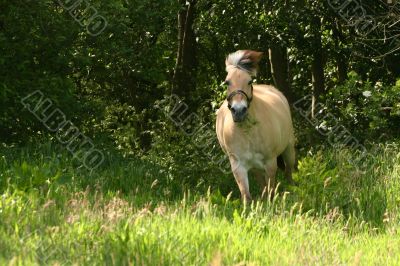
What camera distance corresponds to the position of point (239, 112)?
8555mm

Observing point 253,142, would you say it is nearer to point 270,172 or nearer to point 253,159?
point 253,159

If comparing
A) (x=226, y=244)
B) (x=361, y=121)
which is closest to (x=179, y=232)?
(x=226, y=244)

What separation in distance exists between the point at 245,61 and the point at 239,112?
2.68 feet

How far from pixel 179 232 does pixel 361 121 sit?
794 centimetres

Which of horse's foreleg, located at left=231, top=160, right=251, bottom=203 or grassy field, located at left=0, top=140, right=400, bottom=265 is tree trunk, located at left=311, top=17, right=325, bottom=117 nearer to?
grassy field, located at left=0, top=140, right=400, bottom=265

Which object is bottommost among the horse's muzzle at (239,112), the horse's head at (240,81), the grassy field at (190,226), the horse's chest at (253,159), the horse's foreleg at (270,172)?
the grassy field at (190,226)

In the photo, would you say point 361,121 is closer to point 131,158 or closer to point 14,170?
point 131,158

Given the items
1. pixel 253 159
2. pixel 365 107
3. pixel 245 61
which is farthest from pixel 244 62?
pixel 365 107

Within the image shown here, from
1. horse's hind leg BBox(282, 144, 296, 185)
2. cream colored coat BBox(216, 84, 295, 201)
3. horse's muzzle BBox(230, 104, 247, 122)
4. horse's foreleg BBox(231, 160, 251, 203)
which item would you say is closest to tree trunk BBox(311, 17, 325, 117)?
horse's hind leg BBox(282, 144, 296, 185)

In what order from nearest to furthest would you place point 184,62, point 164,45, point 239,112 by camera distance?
1. point 239,112
2. point 184,62
3. point 164,45

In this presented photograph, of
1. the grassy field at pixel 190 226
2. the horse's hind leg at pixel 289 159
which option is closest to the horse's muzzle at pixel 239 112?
the grassy field at pixel 190 226

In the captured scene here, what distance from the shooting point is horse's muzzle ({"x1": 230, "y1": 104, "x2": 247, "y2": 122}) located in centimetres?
854

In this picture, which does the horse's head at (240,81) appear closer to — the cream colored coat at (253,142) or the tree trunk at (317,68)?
the cream colored coat at (253,142)

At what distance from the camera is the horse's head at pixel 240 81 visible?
8586 mm
